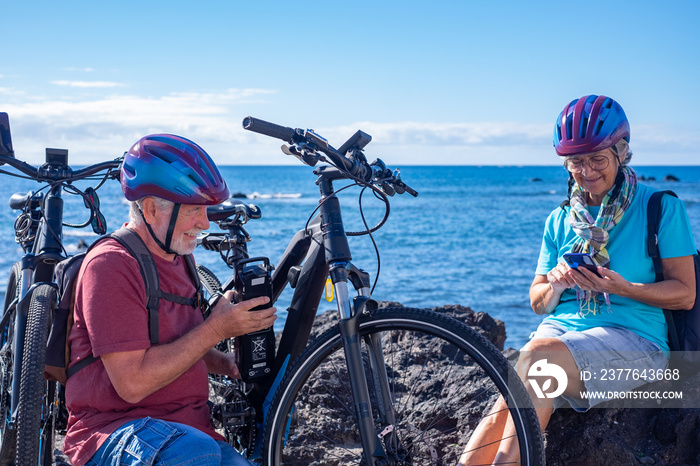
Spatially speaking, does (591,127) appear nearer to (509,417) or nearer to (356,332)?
(509,417)

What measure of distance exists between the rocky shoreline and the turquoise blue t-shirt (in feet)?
1.14

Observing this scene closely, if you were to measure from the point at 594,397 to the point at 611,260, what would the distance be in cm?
72

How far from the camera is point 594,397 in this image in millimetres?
3250

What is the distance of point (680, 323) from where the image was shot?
3.41 metres

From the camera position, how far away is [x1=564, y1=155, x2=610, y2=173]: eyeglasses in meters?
3.54

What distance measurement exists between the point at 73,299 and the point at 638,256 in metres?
2.70

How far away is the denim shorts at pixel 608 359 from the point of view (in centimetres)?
324

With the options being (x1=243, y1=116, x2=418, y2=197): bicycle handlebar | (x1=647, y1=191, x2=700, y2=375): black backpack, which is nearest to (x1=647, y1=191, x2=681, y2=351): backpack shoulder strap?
(x1=647, y1=191, x2=700, y2=375): black backpack

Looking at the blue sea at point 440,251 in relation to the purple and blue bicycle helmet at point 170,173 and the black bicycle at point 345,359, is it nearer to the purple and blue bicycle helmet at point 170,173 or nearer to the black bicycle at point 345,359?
the black bicycle at point 345,359

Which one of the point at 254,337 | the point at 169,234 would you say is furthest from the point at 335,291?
the point at 169,234

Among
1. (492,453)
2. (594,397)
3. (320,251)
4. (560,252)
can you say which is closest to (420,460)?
(492,453)

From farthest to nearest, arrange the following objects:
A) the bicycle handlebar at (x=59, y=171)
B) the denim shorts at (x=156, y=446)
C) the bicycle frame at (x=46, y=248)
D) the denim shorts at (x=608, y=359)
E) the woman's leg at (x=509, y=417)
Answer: the bicycle handlebar at (x=59, y=171), the bicycle frame at (x=46, y=248), the denim shorts at (x=608, y=359), the woman's leg at (x=509, y=417), the denim shorts at (x=156, y=446)

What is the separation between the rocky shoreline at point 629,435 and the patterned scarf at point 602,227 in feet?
1.73

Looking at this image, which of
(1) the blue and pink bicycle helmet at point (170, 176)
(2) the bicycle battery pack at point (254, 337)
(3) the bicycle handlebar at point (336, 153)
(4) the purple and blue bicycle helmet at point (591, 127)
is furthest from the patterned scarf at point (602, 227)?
(1) the blue and pink bicycle helmet at point (170, 176)
